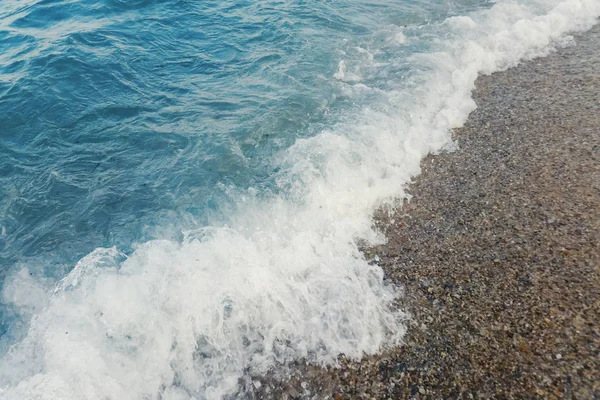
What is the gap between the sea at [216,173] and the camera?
5285 mm

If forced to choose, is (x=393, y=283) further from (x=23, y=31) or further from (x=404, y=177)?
(x=23, y=31)

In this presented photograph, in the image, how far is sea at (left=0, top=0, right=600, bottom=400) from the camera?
5.29 m

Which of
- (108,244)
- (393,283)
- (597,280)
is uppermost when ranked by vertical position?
(597,280)

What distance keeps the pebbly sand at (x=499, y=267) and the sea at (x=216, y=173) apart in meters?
0.37

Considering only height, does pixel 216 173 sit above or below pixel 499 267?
below

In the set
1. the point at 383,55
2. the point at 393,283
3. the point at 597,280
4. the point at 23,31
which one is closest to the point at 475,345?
the point at 393,283

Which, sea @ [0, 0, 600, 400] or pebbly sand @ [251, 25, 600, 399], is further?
sea @ [0, 0, 600, 400]

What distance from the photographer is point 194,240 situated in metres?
6.65

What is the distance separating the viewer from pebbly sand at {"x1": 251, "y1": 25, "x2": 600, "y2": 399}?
4504 millimetres

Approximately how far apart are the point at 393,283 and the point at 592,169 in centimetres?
431

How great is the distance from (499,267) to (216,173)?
5580mm

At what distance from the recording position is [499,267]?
573 centimetres

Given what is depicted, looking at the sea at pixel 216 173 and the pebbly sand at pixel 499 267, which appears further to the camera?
the sea at pixel 216 173

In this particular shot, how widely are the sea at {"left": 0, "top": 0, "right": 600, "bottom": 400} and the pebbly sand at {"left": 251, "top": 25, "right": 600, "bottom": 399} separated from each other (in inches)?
14.5
